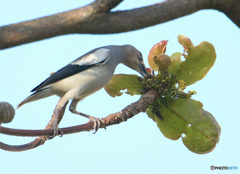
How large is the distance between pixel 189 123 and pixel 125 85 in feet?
2.83

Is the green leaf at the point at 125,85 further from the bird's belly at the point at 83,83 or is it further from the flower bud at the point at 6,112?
the flower bud at the point at 6,112

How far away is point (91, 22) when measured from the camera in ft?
8.46

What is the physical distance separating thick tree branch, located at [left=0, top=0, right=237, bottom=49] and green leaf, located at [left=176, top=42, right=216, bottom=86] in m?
1.45

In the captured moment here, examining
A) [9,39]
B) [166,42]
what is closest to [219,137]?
[166,42]

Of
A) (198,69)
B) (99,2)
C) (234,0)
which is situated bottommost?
(198,69)

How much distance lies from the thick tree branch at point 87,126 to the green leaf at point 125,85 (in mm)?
258

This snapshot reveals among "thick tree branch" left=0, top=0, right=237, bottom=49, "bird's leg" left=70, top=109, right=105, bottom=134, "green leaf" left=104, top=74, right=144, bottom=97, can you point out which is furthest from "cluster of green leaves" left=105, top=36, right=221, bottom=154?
"thick tree branch" left=0, top=0, right=237, bottom=49

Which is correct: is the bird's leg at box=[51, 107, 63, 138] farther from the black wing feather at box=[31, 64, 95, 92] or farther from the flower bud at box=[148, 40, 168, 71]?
the flower bud at box=[148, 40, 168, 71]

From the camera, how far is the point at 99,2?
2707 mm

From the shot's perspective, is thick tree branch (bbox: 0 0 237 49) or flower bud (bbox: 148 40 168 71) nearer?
thick tree branch (bbox: 0 0 237 49)

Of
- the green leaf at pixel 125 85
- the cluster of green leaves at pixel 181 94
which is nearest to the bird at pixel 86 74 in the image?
the green leaf at pixel 125 85

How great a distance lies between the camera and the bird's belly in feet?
→ 15.9

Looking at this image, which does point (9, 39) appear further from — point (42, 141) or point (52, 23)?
point (42, 141)

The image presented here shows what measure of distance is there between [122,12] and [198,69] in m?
1.85
